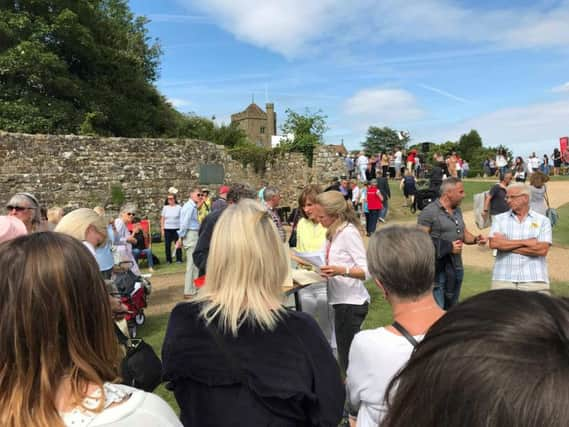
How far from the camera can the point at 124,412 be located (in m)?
1.27

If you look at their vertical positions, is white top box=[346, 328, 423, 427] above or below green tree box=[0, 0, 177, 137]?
below

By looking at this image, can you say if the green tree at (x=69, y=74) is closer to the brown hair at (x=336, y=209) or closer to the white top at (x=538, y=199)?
the white top at (x=538, y=199)

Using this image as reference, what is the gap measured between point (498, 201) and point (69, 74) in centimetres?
2067

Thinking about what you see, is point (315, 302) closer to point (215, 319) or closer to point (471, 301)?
point (215, 319)

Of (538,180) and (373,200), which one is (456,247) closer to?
(538,180)

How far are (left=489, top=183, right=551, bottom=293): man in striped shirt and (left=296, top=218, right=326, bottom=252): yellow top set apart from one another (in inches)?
70.0

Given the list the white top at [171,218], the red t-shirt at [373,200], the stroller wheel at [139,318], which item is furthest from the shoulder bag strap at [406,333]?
the red t-shirt at [373,200]

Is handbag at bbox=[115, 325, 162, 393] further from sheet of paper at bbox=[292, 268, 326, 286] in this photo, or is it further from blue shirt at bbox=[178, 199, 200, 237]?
blue shirt at bbox=[178, 199, 200, 237]

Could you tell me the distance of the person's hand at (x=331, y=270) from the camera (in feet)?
12.4

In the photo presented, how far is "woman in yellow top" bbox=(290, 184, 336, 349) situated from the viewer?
4.80 meters

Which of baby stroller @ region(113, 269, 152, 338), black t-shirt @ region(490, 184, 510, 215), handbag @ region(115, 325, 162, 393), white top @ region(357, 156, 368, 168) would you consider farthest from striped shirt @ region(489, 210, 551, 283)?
white top @ region(357, 156, 368, 168)

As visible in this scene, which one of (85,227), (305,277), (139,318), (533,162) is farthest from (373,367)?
(533,162)

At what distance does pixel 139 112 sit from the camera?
82.6 feet

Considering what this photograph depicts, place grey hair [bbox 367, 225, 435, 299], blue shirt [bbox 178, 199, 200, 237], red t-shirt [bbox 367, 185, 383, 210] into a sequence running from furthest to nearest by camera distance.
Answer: red t-shirt [bbox 367, 185, 383, 210], blue shirt [bbox 178, 199, 200, 237], grey hair [bbox 367, 225, 435, 299]
